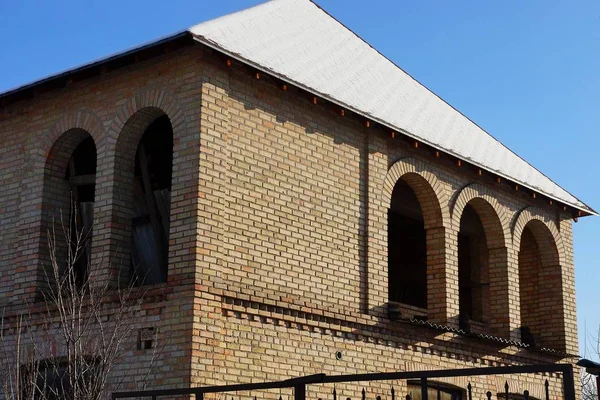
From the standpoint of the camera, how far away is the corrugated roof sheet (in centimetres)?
1072

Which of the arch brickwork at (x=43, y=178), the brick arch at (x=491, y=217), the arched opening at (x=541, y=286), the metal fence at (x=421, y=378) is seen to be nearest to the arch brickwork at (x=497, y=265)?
the brick arch at (x=491, y=217)

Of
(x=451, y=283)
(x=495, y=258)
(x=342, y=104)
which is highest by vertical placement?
(x=342, y=104)

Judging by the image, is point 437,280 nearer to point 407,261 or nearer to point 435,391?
point 435,391

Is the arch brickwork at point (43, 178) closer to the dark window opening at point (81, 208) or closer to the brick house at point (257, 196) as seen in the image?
the brick house at point (257, 196)

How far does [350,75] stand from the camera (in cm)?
1270

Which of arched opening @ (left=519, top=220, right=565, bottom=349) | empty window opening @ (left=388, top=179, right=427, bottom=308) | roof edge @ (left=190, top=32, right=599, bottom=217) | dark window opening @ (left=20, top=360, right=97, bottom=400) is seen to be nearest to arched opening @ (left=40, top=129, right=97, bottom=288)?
dark window opening @ (left=20, top=360, right=97, bottom=400)

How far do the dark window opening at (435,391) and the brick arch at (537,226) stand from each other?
2709mm

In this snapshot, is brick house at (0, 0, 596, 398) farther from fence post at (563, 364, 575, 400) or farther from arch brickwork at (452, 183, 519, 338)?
fence post at (563, 364, 575, 400)

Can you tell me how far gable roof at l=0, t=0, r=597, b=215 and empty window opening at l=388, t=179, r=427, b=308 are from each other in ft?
6.47

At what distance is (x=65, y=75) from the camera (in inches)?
416

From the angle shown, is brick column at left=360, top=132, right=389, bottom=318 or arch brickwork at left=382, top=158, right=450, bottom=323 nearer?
brick column at left=360, top=132, right=389, bottom=318

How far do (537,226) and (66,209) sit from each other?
7776 millimetres

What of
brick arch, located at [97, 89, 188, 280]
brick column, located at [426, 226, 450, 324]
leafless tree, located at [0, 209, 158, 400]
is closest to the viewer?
leafless tree, located at [0, 209, 158, 400]

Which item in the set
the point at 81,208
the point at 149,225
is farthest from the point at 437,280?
the point at 81,208
